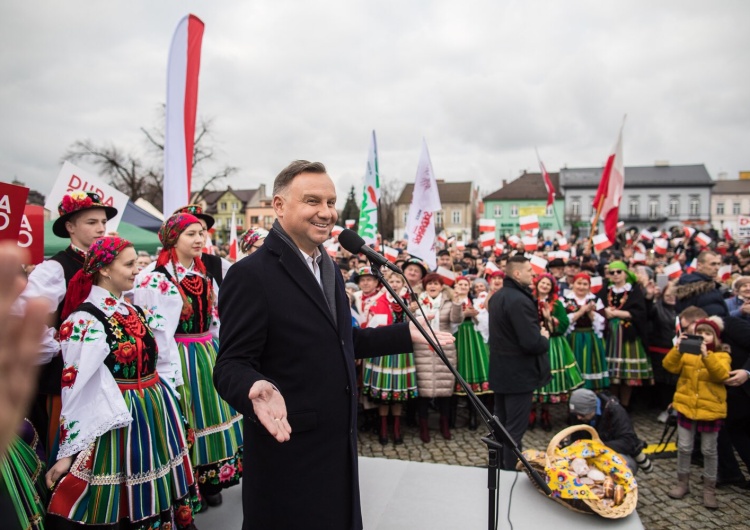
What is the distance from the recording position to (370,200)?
798 centimetres

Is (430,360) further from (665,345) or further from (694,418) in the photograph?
(665,345)

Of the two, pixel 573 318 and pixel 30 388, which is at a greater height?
pixel 30 388

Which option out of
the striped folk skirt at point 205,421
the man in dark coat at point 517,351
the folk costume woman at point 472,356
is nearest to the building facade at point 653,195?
the folk costume woman at point 472,356

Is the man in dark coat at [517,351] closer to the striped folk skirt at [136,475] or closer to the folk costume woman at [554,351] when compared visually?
the folk costume woman at [554,351]

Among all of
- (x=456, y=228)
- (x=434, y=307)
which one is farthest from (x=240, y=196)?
Result: (x=434, y=307)

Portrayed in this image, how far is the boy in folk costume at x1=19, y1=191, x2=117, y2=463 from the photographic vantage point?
2846 mm

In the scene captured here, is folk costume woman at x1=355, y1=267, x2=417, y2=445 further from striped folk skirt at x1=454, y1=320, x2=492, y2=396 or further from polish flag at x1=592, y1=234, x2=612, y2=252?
polish flag at x1=592, y1=234, x2=612, y2=252

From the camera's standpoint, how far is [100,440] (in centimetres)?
264

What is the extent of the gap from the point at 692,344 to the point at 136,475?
4144 millimetres

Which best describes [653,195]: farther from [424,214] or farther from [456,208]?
[424,214]

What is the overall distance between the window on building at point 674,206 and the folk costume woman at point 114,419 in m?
72.5

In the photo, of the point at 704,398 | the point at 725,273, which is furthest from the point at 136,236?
the point at 725,273

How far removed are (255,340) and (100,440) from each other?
1.44 metres

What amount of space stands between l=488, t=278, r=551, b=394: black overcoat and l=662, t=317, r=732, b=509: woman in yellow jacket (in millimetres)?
1177
